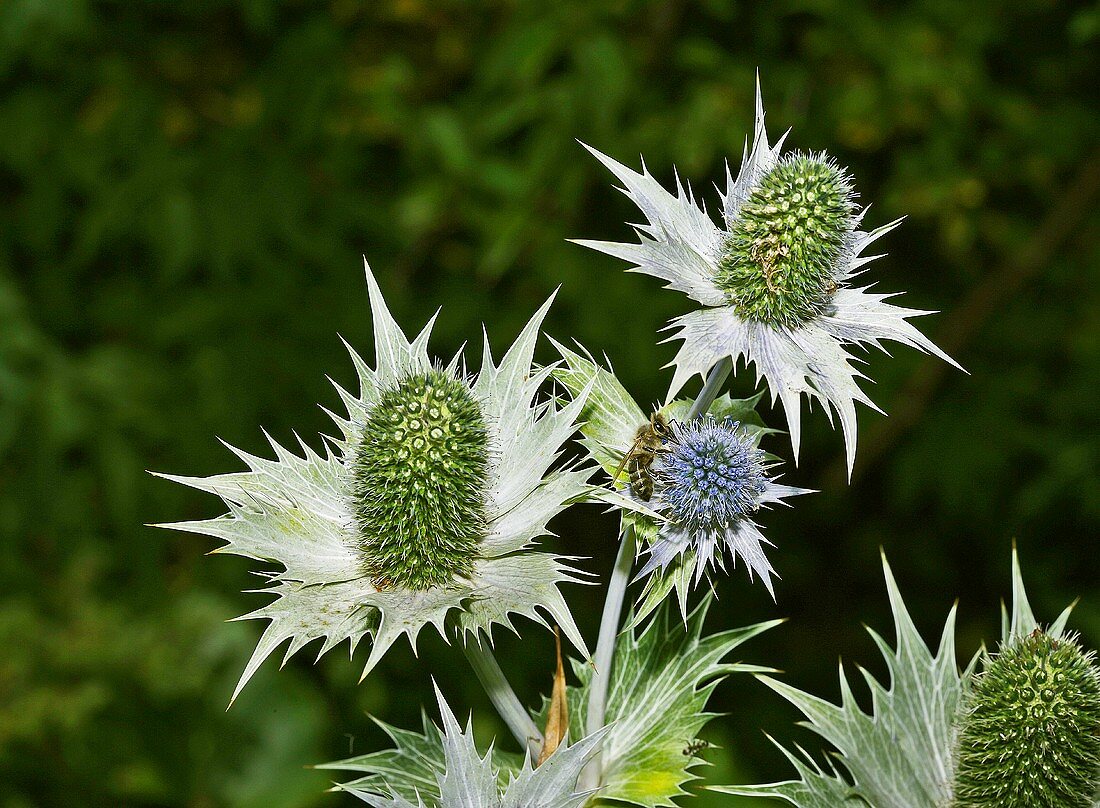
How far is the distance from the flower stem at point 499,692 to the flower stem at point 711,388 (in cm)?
46

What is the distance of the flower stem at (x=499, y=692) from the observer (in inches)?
55.4

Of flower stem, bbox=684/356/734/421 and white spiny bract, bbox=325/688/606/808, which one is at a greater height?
flower stem, bbox=684/356/734/421

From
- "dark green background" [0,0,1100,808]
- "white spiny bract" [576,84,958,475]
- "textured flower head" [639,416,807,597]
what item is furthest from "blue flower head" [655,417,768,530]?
"dark green background" [0,0,1100,808]

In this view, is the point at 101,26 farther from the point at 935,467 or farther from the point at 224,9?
the point at 935,467

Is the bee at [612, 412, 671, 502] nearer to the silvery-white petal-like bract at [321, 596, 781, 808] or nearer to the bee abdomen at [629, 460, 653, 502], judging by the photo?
the bee abdomen at [629, 460, 653, 502]

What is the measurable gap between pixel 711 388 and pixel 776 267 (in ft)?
0.73

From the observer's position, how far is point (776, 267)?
148 centimetres

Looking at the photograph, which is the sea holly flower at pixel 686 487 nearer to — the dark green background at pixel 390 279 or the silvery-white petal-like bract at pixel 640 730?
the silvery-white petal-like bract at pixel 640 730

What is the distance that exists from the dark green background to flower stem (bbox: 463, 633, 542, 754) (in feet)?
5.20

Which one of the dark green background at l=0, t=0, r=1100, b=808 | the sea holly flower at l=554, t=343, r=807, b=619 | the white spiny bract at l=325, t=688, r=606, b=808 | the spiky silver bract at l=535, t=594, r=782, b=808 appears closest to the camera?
the white spiny bract at l=325, t=688, r=606, b=808

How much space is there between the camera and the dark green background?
10.3 feet

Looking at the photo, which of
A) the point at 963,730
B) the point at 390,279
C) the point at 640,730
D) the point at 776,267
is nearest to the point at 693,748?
the point at 640,730

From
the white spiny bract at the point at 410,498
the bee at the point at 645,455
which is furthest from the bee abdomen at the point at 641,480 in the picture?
the white spiny bract at the point at 410,498

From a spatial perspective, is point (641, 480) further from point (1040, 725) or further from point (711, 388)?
point (1040, 725)
